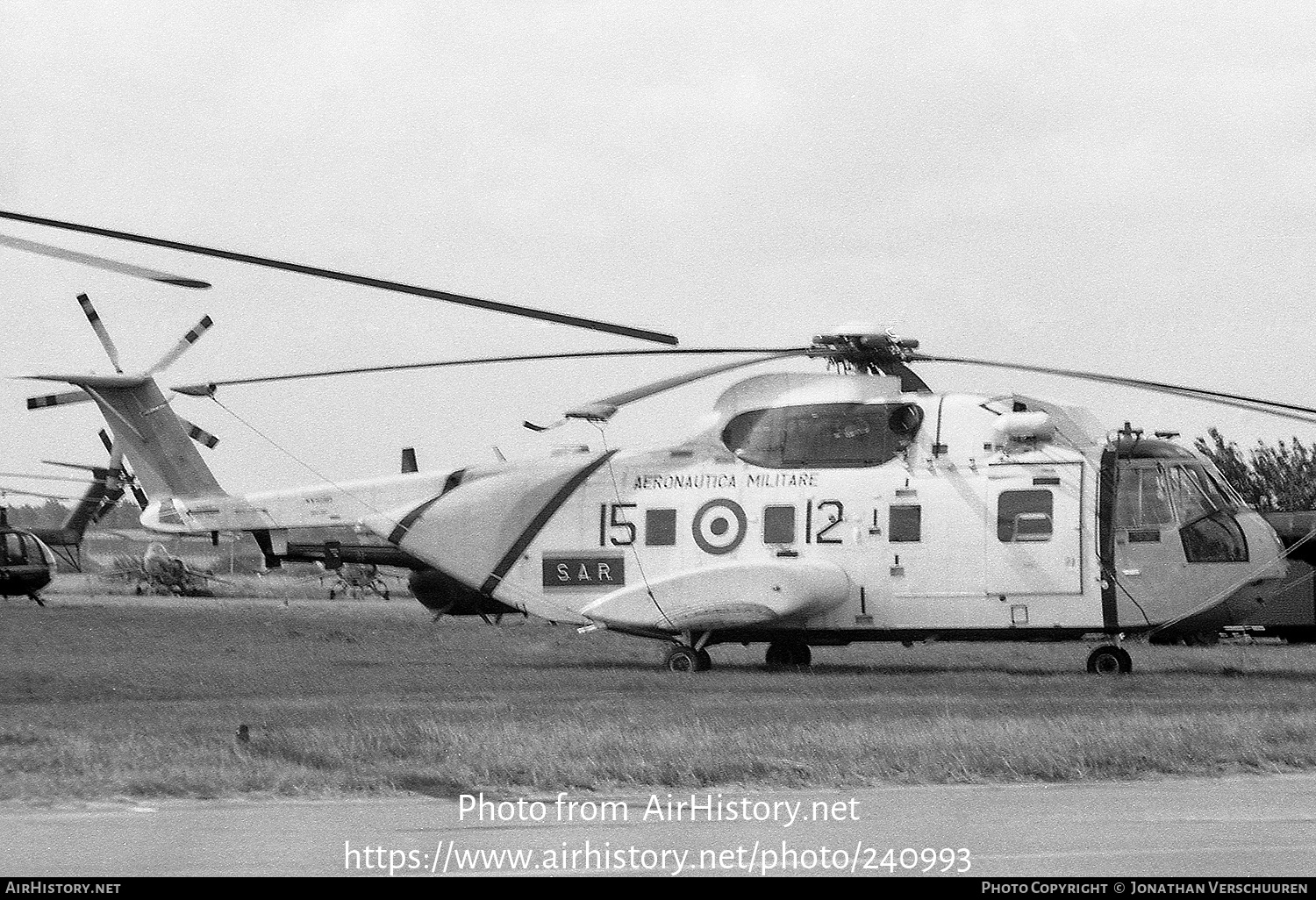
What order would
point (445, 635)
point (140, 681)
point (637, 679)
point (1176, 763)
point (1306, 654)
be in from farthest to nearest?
point (445, 635) → point (1306, 654) → point (637, 679) → point (140, 681) → point (1176, 763)

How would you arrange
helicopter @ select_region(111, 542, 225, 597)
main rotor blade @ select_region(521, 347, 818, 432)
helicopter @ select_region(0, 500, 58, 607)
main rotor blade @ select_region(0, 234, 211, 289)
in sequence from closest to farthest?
main rotor blade @ select_region(0, 234, 211, 289) → main rotor blade @ select_region(521, 347, 818, 432) → helicopter @ select_region(0, 500, 58, 607) → helicopter @ select_region(111, 542, 225, 597)

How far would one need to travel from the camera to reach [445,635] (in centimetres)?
3291

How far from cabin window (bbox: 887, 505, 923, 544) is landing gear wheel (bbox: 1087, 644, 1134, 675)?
2743 millimetres

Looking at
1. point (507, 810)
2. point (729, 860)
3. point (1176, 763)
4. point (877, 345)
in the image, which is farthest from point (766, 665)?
point (729, 860)

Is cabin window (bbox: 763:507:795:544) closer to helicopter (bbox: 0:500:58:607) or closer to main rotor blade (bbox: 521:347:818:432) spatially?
main rotor blade (bbox: 521:347:818:432)

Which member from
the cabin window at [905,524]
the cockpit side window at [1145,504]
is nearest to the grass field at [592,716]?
the cabin window at [905,524]

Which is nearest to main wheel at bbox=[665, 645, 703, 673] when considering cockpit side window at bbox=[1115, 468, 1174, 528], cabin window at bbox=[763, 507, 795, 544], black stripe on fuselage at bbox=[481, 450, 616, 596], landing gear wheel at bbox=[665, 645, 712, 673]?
landing gear wheel at bbox=[665, 645, 712, 673]

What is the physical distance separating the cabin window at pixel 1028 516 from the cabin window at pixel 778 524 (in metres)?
2.88

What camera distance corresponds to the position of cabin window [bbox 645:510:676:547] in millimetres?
24734

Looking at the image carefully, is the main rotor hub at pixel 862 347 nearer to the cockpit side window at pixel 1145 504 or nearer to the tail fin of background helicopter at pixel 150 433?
the cockpit side window at pixel 1145 504

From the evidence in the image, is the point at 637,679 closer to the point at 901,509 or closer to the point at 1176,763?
the point at 901,509

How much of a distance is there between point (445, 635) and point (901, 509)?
474 inches

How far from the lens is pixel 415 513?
85.3 ft
